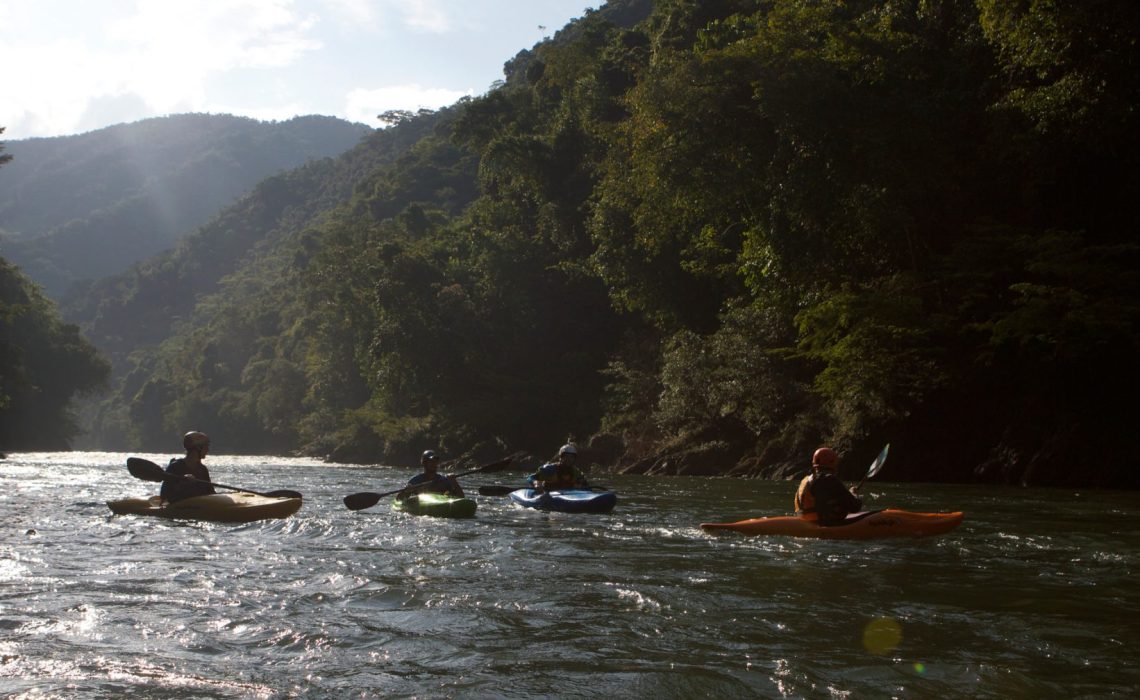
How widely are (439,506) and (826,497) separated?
16.9 feet

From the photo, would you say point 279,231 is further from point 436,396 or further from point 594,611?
point 594,611

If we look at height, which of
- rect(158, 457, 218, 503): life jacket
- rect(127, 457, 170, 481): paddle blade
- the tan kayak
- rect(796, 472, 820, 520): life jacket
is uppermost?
rect(796, 472, 820, 520): life jacket

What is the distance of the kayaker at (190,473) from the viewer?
12.5 meters

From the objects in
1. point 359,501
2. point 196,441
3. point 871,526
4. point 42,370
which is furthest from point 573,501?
point 42,370

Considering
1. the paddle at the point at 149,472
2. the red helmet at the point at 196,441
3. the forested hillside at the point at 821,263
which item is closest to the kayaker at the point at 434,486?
the paddle at the point at 149,472

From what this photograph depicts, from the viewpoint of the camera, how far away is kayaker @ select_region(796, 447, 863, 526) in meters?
9.66

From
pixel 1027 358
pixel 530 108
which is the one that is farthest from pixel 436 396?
pixel 1027 358

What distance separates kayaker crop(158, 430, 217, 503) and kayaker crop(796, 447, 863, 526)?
273 inches

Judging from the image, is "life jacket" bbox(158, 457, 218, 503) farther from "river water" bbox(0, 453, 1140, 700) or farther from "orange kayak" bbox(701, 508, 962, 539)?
"orange kayak" bbox(701, 508, 962, 539)

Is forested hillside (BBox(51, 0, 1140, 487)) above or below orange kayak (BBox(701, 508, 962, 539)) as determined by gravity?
above

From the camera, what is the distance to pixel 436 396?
118ft

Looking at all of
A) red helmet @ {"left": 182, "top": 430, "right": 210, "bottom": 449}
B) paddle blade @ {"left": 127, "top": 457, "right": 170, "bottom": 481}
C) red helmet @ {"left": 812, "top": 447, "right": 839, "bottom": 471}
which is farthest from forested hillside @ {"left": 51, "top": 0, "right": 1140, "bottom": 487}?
paddle blade @ {"left": 127, "top": 457, "right": 170, "bottom": 481}

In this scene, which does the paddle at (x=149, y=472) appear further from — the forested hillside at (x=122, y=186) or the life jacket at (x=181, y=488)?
the forested hillside at (x=122, y=186)

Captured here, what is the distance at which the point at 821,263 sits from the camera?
19609mm
